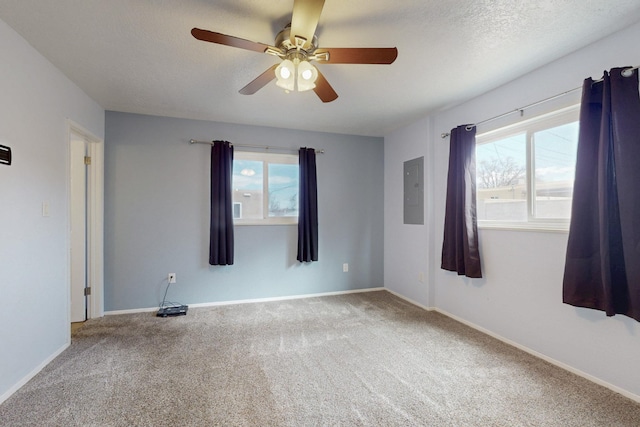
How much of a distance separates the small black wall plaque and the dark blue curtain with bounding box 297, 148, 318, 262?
8.79ft

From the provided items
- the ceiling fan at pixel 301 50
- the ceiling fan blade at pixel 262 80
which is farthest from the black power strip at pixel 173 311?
the ceiling fan at pixel 301 50

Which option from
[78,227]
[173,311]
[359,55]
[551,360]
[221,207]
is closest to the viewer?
[359,55]

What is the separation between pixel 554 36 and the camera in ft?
6.28

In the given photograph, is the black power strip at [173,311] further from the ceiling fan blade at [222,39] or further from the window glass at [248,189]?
the ceiling fan blade at [222,39]

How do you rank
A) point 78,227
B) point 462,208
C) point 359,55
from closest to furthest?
point 359,55
point 462,208
point 78,227

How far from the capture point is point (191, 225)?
3576 mm

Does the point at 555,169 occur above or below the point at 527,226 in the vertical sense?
above

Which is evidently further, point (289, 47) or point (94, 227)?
point (94, 227)

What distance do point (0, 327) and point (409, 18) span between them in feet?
10.4

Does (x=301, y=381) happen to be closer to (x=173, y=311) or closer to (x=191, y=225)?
(x=173, y=311)

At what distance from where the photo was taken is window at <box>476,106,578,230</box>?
2209 mm

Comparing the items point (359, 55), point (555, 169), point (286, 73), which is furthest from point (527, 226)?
point (286, 73)

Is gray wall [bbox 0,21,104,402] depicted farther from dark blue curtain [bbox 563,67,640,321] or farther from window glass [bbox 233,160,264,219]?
dark blue curtain [bbox 563,67,640,321]

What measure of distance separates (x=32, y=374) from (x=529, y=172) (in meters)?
4.16
